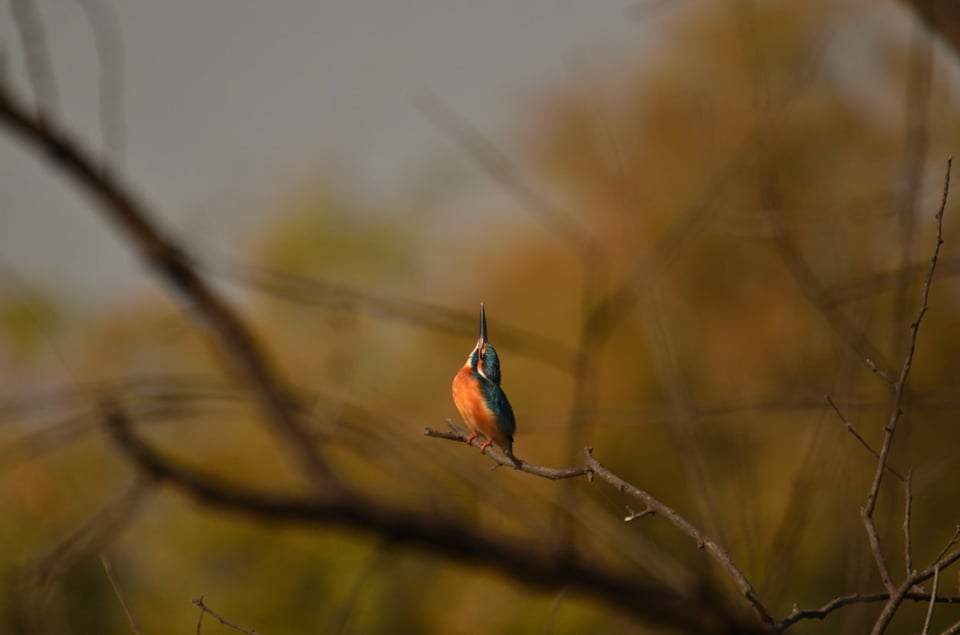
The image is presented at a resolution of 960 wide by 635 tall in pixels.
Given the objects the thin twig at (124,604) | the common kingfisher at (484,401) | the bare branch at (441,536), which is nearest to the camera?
the bare branch at (441,536)

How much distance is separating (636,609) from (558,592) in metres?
0.10

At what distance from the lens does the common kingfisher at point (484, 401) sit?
61.3 inches

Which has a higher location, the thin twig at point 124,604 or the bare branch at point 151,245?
the bare branch at point 151,245

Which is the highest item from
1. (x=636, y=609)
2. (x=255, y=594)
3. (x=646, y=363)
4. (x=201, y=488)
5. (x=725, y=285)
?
(x=725, y=285)

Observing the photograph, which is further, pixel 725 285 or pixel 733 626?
pixel 725 285

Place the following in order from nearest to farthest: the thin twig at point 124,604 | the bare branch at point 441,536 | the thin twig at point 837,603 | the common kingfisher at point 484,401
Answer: the bare branch at point 441,536 < the thin twig at point 837,603 < the thin twig at point 124,604 < the common kingfisher at point 484,401

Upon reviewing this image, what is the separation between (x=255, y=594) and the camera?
7.94 meters

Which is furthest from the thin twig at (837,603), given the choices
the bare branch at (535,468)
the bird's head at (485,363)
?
the bird's head at (485,363)

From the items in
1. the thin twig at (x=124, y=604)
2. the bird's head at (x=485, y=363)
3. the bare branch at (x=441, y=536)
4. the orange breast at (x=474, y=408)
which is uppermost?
the bird's head at (x=485, y=363)

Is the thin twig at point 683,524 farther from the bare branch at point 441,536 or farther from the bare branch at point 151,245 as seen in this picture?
the bare branch at point 151,245

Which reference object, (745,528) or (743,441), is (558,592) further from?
(743,441)

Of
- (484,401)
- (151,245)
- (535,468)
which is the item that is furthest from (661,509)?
(151,245)

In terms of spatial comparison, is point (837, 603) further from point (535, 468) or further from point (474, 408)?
point (474, 408)

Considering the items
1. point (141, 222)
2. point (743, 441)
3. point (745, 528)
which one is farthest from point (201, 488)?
point (743, 441)
